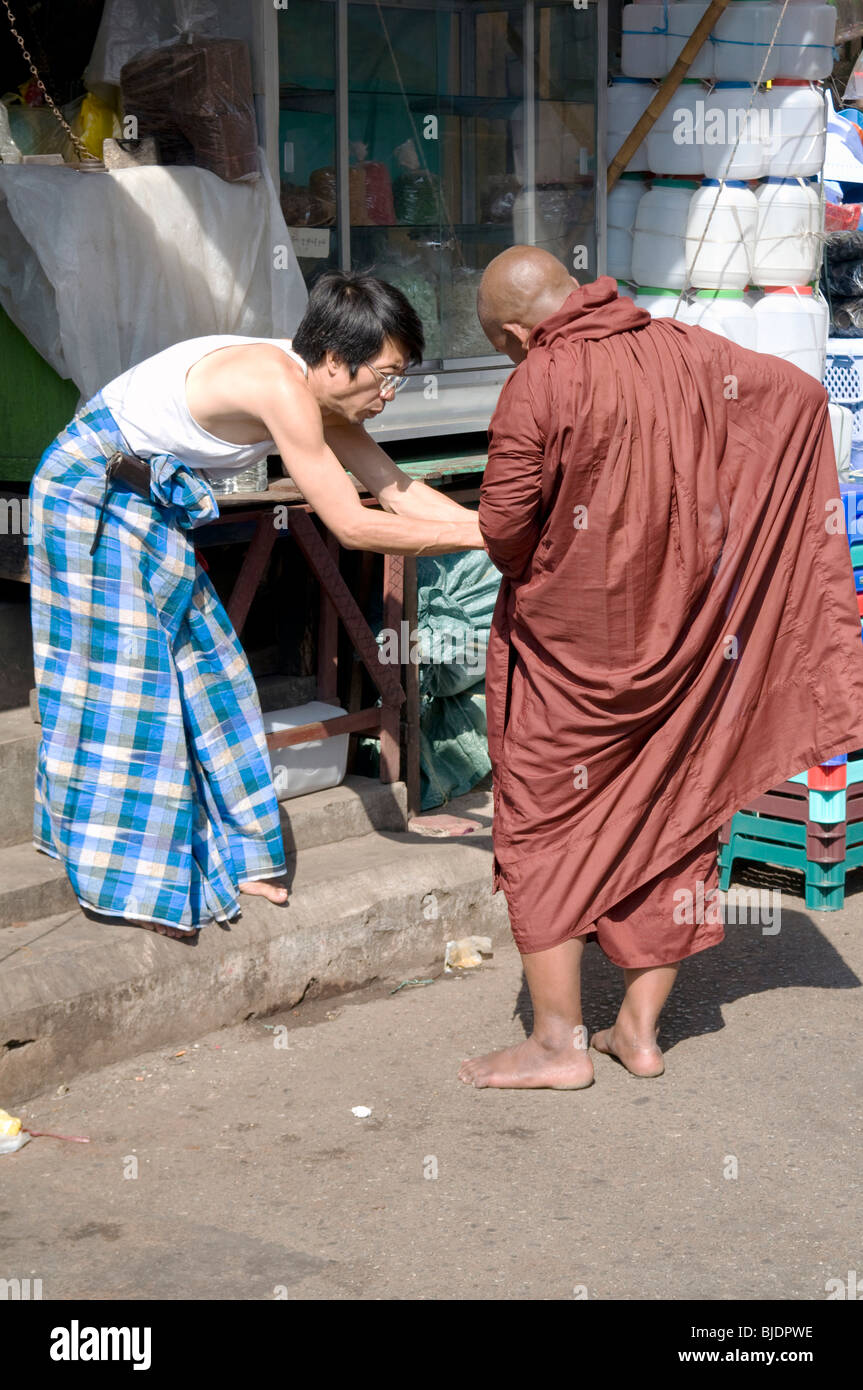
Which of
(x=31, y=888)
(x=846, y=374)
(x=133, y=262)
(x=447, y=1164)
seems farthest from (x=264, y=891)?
(x=846, y=374)

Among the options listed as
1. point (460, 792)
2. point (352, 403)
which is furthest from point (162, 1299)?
point (460, 792)

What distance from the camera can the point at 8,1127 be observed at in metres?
3.18

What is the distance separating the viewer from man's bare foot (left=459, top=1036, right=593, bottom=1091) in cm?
346

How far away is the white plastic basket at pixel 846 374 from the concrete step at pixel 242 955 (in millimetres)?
3102

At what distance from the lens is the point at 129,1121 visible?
10.9 ft

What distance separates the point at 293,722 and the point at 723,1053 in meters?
1.59

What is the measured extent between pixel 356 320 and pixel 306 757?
5.16 ft

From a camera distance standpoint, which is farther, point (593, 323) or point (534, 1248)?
point (593, 323)

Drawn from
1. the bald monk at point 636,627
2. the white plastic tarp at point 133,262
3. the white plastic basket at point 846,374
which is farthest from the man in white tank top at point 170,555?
the white plastic basket at point 846,374

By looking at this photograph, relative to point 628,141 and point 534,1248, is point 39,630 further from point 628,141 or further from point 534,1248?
point 628,141

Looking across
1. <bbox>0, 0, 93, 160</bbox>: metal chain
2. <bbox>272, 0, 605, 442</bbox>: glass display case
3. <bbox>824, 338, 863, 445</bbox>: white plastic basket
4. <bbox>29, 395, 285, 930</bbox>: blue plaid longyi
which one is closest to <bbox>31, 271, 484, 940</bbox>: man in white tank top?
<bbox>29, 395, 285, 930</bbox>: blue plaid longyi

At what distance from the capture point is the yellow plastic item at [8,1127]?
10.4ft

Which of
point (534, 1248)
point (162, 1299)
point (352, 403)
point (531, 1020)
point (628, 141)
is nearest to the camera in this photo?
point (162, 1299)

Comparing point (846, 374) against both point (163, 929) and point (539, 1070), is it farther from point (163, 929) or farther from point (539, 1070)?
point (163, 929)
